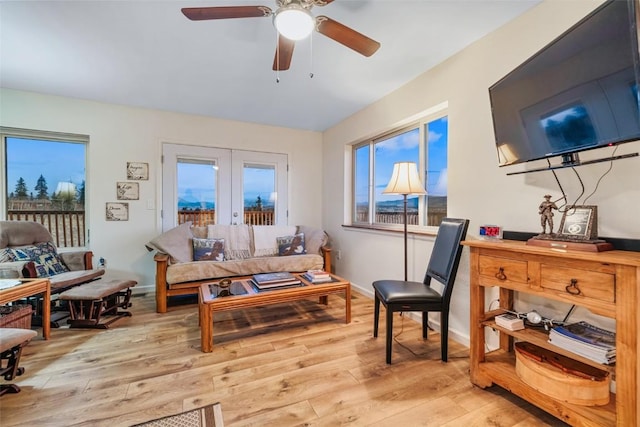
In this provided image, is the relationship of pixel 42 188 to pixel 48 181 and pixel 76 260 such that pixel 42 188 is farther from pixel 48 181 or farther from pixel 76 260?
pixel 76 260

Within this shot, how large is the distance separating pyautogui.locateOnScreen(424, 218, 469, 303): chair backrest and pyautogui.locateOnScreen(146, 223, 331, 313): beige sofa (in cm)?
161

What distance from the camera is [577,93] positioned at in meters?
1.26

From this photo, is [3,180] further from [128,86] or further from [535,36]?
[535,36]

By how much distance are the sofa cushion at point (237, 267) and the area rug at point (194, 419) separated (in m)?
1.69

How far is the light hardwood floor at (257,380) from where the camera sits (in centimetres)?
140

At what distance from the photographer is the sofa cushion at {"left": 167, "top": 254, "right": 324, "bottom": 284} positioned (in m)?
2.88

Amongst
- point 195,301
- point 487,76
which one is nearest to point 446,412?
point 487,76

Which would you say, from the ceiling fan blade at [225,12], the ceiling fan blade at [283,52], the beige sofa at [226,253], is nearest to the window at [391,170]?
the beige sofa at [226,253]

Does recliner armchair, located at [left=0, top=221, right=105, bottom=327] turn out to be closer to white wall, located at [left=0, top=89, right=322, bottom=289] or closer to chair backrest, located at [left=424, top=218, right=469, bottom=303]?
white wall, located at [left=0, top=89, right=322, bottom=289]

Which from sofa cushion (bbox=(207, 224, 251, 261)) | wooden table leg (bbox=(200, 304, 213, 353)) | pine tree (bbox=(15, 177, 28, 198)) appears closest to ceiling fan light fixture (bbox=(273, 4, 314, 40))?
wooden table leg (bbox=(200, 304, 213, 353))

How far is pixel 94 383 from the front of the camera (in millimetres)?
1655

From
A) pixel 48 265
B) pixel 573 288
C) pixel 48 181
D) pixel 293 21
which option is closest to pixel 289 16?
pixel 293 21

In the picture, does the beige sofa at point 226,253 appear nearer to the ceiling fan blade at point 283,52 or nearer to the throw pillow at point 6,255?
the throw pillow at point 6,255

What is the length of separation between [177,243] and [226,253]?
23.4 inches
